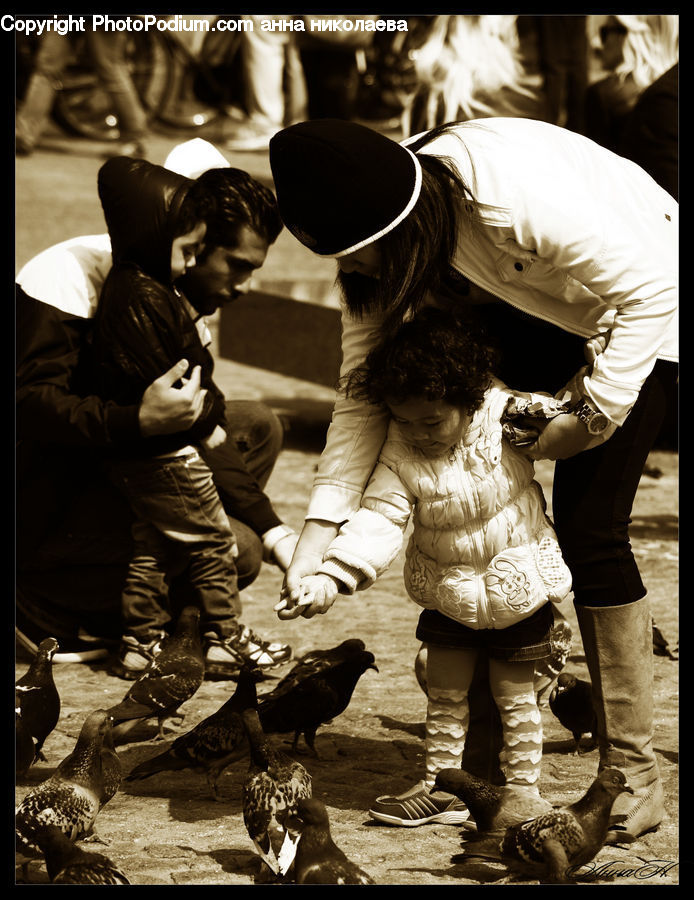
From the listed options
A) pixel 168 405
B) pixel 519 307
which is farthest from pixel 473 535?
pixel 168 405

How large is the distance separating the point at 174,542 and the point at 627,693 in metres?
1.88

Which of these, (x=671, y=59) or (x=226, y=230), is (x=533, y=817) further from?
(x=671, y=59)

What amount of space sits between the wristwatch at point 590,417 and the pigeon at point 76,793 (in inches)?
56.3

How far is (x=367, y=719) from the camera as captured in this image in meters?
4.32

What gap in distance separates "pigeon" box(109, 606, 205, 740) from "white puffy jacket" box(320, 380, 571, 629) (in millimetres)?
1027

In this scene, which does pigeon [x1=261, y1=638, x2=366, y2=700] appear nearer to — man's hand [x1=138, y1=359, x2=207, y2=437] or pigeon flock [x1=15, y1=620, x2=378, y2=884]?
pigeon flock [x1=15, y1=620, x2=378, y2=884]

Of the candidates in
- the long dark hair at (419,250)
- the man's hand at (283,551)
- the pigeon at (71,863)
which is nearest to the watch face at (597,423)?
the long dark hair at (419,250)

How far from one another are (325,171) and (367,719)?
2010 mm

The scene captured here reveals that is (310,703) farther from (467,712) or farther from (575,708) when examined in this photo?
(575,708)

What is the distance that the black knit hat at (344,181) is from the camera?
9.64 ft

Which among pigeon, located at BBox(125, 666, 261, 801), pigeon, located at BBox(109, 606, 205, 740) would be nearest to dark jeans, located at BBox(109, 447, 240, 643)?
pigeon, located at BBox(109, 606, 205, 740)

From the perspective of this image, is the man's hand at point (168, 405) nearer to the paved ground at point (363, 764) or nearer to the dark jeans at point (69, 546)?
the dark jeans at point (69, 546)
